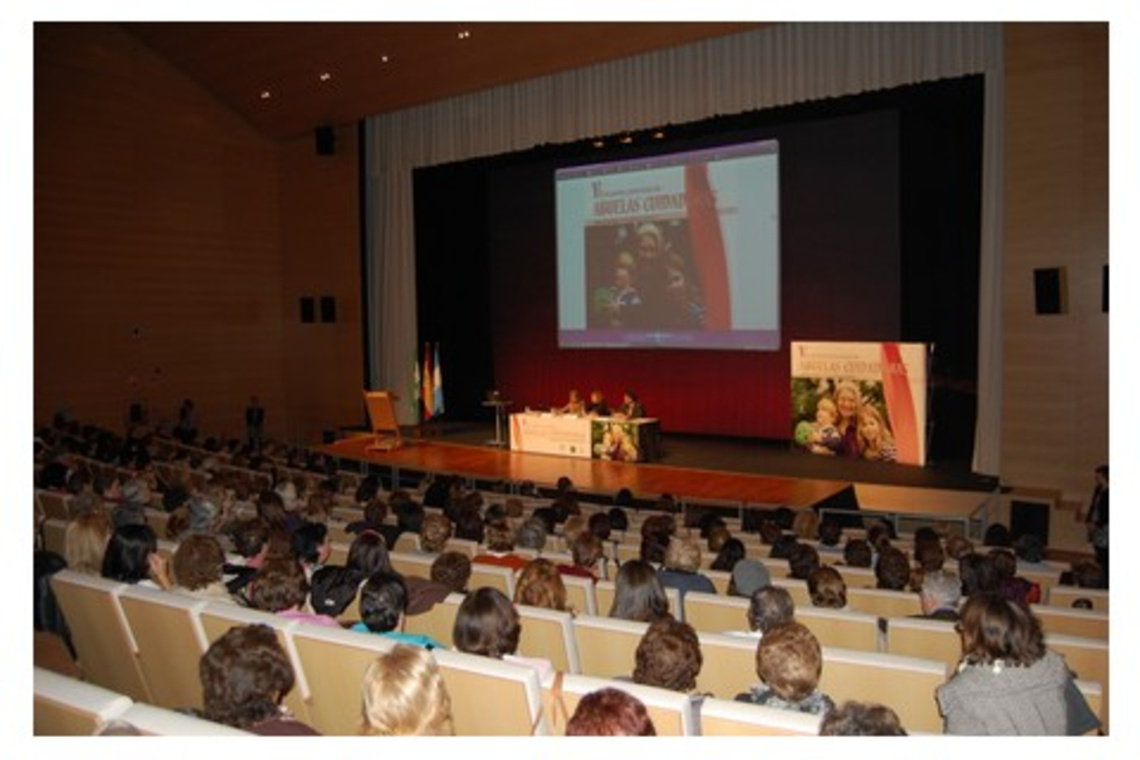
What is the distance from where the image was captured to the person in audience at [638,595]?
389 cm

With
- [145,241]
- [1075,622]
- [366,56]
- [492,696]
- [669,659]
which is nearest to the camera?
[492,696]

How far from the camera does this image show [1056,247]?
397 inches

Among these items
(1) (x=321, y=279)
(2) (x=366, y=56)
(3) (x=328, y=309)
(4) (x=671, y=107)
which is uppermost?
(2) (x=366, y=56)

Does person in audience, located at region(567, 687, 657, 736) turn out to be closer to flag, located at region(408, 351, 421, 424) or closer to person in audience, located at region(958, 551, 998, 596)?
person in audience, located at region(958, 551, 998, 596)

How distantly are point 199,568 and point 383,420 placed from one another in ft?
35.2

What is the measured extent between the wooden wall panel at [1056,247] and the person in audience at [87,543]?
921cm


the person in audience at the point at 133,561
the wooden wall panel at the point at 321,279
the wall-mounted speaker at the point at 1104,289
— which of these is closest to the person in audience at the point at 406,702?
the person in audience at the point at 133,561

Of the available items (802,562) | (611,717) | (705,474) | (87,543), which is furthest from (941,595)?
(705,474)

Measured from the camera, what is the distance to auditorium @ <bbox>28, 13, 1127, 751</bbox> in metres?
3.07

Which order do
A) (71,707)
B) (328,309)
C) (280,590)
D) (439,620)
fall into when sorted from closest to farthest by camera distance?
(71,707)
(280,590)
(439,620)
(328,309)

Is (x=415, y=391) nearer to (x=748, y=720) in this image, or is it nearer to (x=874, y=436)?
(x=874, y=436)

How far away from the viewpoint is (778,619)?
3424mm
